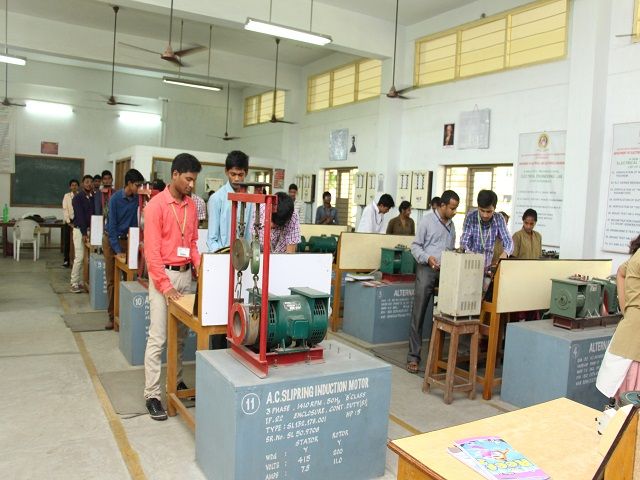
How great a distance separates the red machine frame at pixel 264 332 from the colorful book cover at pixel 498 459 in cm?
97

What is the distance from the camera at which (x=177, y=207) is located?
315 cm

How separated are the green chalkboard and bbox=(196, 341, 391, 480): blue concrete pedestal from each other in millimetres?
11129

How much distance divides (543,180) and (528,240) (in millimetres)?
961

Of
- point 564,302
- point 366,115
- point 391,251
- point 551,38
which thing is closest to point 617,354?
point 564,302

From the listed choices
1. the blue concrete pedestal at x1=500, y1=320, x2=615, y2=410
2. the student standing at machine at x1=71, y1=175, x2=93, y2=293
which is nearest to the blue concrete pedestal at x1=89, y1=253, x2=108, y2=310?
the student standing at machine at x1=71, y1=175, x2=93, y2=293

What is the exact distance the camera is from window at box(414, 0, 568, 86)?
6234 mm

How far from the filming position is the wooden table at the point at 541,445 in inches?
47.1

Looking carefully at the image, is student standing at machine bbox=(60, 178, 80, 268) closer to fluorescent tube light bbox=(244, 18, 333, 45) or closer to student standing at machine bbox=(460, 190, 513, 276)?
fluorescent tube light bbox=(244, 18, 333, 45)

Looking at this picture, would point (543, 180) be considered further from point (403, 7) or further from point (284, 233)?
point (284, 233)

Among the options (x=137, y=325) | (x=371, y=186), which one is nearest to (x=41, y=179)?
(x=371, y=186)

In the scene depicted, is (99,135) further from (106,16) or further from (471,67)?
(471,67)

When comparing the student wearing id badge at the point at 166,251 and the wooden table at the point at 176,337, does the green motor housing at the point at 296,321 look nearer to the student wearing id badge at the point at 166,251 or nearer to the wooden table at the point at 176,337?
the wooden table at the point at 176,337

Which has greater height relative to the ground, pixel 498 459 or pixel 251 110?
pixel 251 110

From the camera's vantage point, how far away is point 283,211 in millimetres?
3377
